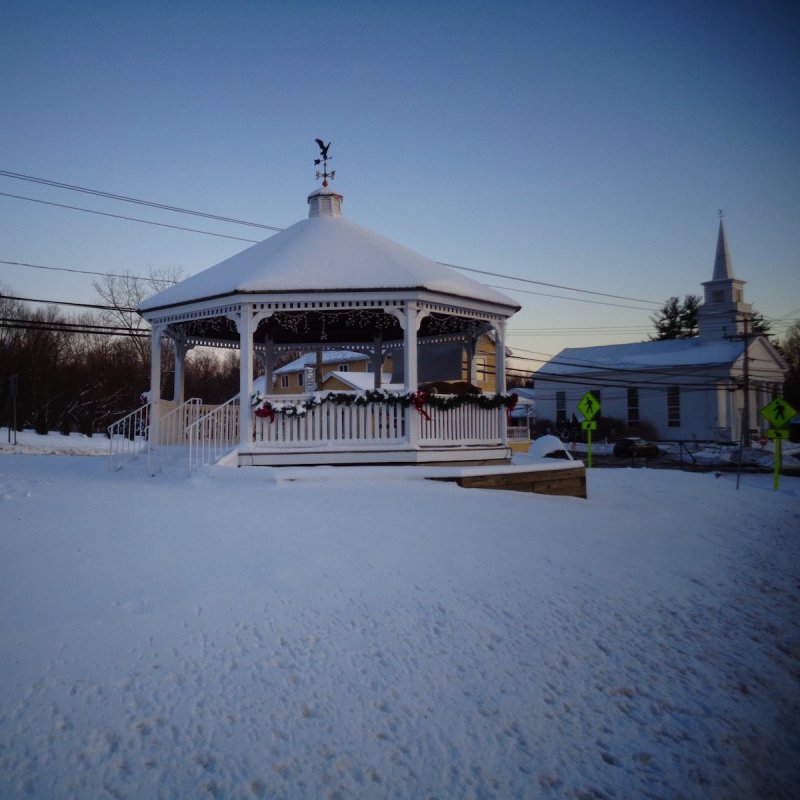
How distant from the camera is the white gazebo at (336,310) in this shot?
11094mm

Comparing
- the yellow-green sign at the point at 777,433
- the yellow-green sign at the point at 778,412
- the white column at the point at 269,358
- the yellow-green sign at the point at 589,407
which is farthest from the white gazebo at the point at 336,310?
the yellow-green sign at the point at 777,433

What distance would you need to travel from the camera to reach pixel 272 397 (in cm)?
1134

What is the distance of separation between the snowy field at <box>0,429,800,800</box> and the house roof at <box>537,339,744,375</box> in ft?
123

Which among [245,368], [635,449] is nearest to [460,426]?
[245,368]

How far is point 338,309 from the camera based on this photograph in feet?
37.0

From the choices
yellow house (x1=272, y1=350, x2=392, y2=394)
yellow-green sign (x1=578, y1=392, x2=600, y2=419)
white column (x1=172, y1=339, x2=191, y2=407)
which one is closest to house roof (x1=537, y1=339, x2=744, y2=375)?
yellow house (x1=272, y1=350, x2=392, y2=394)

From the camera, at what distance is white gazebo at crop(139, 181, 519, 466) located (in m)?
11.1

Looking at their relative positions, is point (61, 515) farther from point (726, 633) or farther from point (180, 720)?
point (726, 633)

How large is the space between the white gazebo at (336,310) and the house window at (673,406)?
3297 centimetres

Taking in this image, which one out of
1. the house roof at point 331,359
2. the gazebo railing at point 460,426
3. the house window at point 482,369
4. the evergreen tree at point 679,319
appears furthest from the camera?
the evergreen tree at point 679,319

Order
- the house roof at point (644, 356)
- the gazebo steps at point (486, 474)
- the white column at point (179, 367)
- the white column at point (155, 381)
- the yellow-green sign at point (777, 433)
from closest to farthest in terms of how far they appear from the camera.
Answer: the gazebo steps at point (486, 474) < the white column at point (155, 381) < the white column at point (179, 367) < the yellow-green sign at point (777, 433) < the house roof at point (644, 356)

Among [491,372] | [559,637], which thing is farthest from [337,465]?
[491,372]

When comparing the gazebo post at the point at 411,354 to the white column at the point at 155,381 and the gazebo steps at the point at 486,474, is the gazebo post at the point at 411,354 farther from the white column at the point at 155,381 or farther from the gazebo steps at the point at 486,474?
the white column at the point at 155,381

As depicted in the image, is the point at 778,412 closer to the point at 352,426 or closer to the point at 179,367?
the point at 352,426
